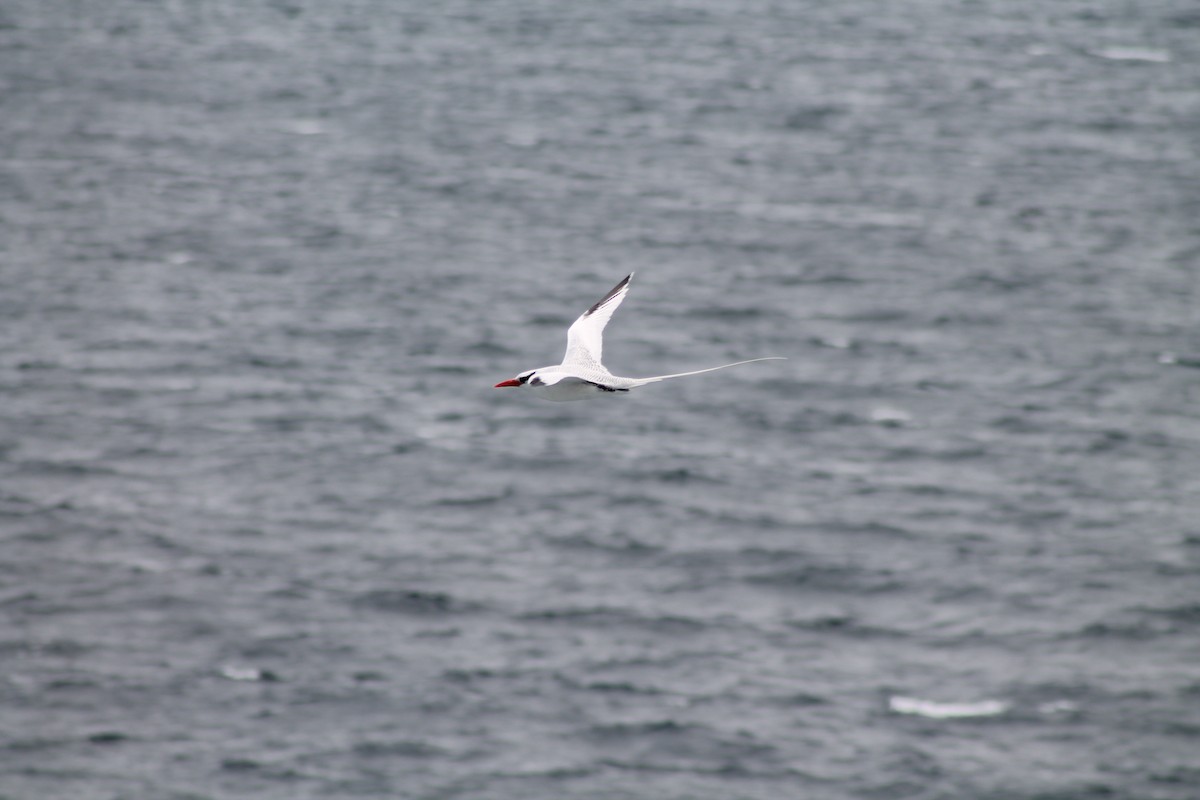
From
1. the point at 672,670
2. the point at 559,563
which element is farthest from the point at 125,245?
the point at 672,670

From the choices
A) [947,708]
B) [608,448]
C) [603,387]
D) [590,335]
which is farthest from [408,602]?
[603,387]

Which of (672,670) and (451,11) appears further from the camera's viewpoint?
(451,11)

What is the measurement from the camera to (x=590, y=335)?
96.9ft

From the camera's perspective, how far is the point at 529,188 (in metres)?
125

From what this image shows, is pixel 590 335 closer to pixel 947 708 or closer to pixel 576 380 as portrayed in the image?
pixel 576 380

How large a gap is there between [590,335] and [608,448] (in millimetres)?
61270

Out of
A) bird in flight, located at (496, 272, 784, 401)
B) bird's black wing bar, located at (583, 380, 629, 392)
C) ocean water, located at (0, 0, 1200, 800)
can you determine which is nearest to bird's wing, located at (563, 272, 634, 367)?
bird in flight, located at (496, 272, 784, 401)

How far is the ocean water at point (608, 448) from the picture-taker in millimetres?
72625

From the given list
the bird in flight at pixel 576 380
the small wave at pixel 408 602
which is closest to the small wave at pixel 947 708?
the small wave at pixel 408 602

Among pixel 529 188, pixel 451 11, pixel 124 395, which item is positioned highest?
pixel 451 11

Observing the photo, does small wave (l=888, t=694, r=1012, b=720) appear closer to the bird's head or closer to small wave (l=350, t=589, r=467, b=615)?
small wave (l=350, t=589, r=467, b=615)

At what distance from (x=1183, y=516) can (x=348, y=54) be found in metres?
103

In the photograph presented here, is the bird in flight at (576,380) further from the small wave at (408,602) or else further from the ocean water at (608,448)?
the small wave at (408,602)

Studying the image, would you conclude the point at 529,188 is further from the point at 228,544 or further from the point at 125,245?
the point at 228,544
